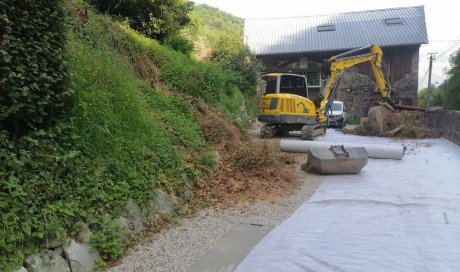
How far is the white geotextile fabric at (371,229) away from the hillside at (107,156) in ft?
4.88

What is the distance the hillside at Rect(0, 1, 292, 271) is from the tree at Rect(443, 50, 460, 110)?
60.9 feet

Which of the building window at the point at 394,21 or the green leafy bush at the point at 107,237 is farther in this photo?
the building window at the point at 394,21

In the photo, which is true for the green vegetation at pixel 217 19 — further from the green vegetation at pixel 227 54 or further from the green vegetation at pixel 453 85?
the green vegetation at pixel 453 85

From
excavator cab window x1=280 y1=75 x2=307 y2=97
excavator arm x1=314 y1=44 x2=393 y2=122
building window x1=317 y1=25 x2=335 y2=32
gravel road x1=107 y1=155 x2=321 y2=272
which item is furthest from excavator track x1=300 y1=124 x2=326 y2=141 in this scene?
building window x1=317 y1=25 x2=335 y2=32

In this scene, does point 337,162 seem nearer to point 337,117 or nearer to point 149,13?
Result: point 149,13

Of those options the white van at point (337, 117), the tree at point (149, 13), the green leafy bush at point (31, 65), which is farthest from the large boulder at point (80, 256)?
the white van at point (337, 117)

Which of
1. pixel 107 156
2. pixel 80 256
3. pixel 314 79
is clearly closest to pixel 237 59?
pixel 314 79

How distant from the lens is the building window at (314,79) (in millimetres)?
30619

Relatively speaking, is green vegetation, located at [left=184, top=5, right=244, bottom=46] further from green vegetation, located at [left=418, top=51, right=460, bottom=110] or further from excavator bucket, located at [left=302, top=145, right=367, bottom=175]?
excavator bucket, located at [left=302, top=145, right=367, bottom=175]

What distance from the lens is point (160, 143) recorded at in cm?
670

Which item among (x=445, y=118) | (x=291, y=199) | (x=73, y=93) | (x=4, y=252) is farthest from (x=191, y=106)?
(x=445, y=118)

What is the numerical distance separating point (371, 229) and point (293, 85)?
1062 centimetres

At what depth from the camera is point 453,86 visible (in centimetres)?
2367

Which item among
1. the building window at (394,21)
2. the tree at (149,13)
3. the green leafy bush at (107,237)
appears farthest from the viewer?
the building window at (394,21)
